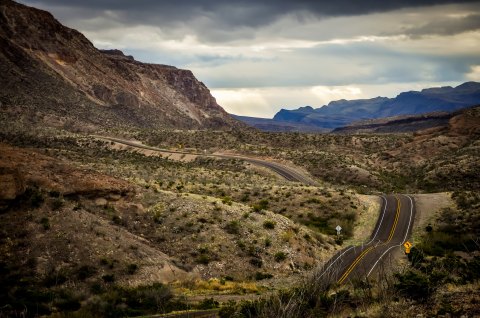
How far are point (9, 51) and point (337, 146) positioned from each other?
105 metres

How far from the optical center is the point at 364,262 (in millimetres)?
36344

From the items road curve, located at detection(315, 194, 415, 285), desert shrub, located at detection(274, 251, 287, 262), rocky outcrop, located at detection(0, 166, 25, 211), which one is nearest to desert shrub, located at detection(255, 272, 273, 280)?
desert shrub, located at detection(274, 251, 287, 262)

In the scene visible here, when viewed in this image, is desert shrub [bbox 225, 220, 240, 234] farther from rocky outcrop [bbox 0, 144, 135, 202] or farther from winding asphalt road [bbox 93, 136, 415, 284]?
rocky outcrop [bbox 0, 144, 135, 202]

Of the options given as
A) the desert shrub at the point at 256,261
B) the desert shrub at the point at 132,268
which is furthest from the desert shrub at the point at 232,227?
the desert shrub at the point at 132,268

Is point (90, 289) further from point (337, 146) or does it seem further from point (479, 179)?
point (337, 146)

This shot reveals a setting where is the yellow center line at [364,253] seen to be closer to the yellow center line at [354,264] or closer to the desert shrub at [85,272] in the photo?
the yellow center line at [354,264]

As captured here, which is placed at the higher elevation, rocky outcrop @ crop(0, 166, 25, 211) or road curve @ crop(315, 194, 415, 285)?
rocky outcrop @ crop(0, 166, 25, 211)

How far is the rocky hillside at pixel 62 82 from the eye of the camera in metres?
122

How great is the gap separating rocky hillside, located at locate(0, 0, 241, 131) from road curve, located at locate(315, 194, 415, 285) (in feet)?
307

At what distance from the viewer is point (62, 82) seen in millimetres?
142750

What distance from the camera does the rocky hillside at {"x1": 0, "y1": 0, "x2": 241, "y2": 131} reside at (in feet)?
402

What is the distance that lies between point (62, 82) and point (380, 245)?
12833 cm

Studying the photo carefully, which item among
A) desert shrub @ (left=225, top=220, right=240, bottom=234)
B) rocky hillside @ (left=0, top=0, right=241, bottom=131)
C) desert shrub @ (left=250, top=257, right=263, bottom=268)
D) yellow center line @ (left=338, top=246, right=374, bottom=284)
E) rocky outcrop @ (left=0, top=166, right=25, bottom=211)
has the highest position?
rocky hillside @ (left=0, top=0, right=241, bottom=131)

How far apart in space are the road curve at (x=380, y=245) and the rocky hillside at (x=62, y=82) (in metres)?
93.7
